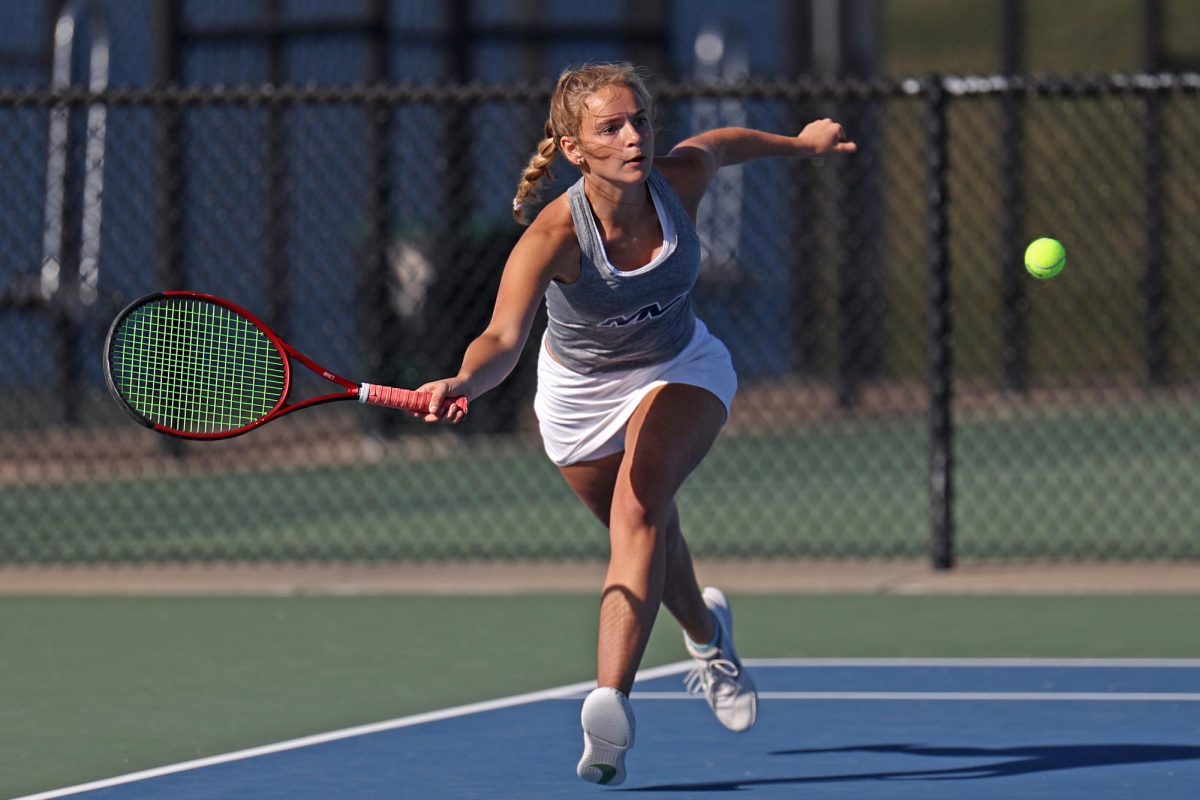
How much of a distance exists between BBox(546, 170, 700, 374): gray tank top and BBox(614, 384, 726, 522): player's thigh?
0.11m

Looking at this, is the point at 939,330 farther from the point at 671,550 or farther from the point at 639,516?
the point at 639,516

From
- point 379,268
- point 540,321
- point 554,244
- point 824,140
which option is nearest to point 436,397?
point 554,244

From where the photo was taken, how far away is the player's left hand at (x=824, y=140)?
5926mm

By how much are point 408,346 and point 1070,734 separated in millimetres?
8426

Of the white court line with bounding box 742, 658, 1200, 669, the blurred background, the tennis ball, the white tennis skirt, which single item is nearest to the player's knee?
the white tennis skirt

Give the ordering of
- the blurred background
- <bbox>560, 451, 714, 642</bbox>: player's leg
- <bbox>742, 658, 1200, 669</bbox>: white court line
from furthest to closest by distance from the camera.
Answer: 1. the blurred background
2. <bbox>742, 658, 1200, 669</bbox>: white court line
3. <bbox>560, 451, 714, 642</bbox>: player's leg

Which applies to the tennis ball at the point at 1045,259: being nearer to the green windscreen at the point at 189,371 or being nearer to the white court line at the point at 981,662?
the white court line at the point at 981,662

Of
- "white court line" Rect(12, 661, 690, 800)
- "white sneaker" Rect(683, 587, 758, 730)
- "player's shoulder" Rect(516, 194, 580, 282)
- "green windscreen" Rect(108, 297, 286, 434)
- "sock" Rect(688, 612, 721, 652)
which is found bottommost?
"white court line" Rect(12, 661, 690, 800)

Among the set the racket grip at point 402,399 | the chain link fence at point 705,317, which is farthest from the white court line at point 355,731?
the chain link fence at point 705,317

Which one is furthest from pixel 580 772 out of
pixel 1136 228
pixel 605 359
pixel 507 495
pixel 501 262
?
pixel 1136 228

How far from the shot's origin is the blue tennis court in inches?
212

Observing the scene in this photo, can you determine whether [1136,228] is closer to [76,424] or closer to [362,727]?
[76,424]

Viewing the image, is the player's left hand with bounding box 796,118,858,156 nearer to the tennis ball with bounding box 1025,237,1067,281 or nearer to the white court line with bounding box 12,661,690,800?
the tennis ball with bounding box 1025,237,1067,281

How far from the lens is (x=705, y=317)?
1728 cm
